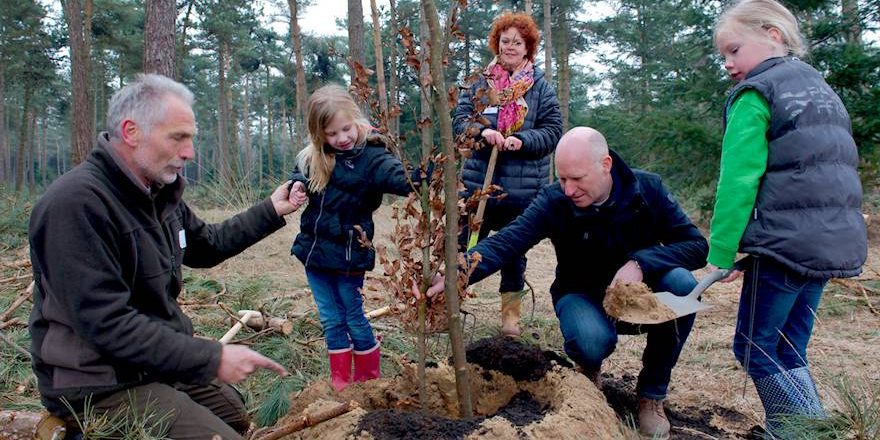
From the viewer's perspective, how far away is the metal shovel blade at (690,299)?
2648mm

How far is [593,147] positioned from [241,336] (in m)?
2.77

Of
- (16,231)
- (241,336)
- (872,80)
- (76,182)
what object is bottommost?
(241,336)

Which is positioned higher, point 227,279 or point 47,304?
point 47,304

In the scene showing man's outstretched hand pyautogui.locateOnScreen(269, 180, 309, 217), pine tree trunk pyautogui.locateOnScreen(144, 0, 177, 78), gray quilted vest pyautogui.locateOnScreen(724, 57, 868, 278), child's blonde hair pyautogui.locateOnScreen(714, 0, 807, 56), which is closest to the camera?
gray quilted vest pyautogui.locateOnScreen(724, 57, 868, 278)

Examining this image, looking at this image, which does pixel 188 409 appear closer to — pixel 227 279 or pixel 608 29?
pixel 227 279

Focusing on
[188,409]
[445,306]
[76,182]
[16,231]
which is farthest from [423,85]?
[16,231]

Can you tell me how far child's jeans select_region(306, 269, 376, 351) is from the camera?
336 centimetres

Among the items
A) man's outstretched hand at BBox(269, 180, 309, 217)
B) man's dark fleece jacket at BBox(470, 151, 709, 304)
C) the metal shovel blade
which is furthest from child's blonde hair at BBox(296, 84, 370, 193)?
the metal shovel blade

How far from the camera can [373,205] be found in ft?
11.2

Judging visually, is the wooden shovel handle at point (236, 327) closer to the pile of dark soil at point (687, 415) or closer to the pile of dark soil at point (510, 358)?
the pile of dark soil at point (510, 358)

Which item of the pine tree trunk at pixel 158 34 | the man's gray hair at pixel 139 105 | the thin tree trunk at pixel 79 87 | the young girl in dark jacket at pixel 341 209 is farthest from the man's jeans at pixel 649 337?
the thin tree trunk at pixel 79 87

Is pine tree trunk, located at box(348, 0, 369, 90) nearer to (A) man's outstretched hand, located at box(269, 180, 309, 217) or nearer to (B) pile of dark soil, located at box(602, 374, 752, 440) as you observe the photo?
(A) man's outstretched hand, located at box(269, 180, 309, 217)

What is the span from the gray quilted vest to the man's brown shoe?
Answer: 872mm

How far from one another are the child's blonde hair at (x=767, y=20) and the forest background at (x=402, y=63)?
1.00 meters
